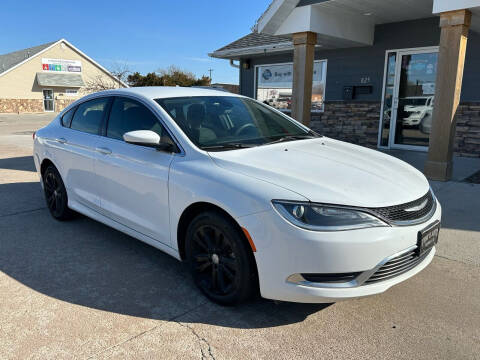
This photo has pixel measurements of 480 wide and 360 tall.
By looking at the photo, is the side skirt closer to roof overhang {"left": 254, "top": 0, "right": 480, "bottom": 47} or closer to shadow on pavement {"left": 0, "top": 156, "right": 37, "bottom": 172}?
shadow on pavement {"left": 0, "top": 156, "right": 37, "bottom": 172}

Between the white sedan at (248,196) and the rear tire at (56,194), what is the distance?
0.39 m

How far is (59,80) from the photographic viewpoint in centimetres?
3956

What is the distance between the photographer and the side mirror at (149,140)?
10.5 ft

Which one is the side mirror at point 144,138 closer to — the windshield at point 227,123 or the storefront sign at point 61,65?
the windshield at point 227,123

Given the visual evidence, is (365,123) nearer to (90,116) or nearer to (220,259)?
(90,116)

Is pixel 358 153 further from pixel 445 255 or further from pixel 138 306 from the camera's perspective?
pixel 138 306

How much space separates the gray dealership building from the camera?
6.70 metres

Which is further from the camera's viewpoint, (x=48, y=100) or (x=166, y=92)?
(x=48, y=100)

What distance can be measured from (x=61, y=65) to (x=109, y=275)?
42887mm

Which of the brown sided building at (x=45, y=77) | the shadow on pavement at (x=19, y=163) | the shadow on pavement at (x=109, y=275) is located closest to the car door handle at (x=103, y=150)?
the shadow on pavement at (x=109, y=275)

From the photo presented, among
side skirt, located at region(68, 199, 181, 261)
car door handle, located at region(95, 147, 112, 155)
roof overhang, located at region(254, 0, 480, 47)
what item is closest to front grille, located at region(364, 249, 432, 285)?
side skirt, located at region(68, 199, 181, 261)

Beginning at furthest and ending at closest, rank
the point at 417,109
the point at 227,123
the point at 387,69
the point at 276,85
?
the point at 276,85 → the point at 387,69 → the point at 417,109 → the point at 227,123

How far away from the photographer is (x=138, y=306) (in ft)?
9.87

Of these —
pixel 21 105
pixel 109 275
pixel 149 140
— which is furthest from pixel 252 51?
pixel 21 105
